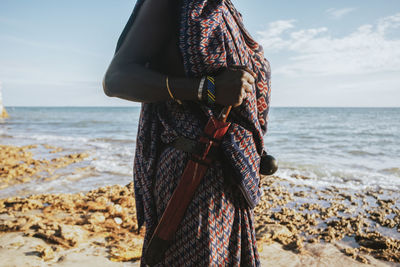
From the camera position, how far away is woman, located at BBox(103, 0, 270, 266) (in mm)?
991

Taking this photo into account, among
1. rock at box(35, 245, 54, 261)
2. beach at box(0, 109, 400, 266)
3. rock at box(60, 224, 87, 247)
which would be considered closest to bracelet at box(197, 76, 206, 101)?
beach at box(0, 109, 400, 266)

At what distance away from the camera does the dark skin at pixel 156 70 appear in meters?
0.98

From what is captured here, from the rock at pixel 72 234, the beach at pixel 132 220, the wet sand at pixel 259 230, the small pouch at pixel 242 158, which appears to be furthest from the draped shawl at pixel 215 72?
the rock at pixel 72 234

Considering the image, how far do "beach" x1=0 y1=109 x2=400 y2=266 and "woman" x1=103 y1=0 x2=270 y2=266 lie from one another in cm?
31

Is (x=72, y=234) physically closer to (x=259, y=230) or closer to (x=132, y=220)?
(x=132, y=220)

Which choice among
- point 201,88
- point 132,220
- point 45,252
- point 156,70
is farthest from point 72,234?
point 201,88

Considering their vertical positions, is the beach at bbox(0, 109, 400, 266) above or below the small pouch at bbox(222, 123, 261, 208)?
below

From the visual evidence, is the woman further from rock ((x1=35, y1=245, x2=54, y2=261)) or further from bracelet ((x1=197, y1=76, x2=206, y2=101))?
rock ((x1=35, y1=245, x2=54, y2=261))

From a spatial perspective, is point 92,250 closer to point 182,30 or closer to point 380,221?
point 182,30

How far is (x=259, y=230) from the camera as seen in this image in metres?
3.62

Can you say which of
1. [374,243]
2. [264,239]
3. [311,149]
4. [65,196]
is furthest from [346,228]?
[311,149]

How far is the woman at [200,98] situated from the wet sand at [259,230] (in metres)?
2.06

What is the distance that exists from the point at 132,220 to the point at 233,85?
3.31 m

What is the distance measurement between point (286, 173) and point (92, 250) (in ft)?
18.5
